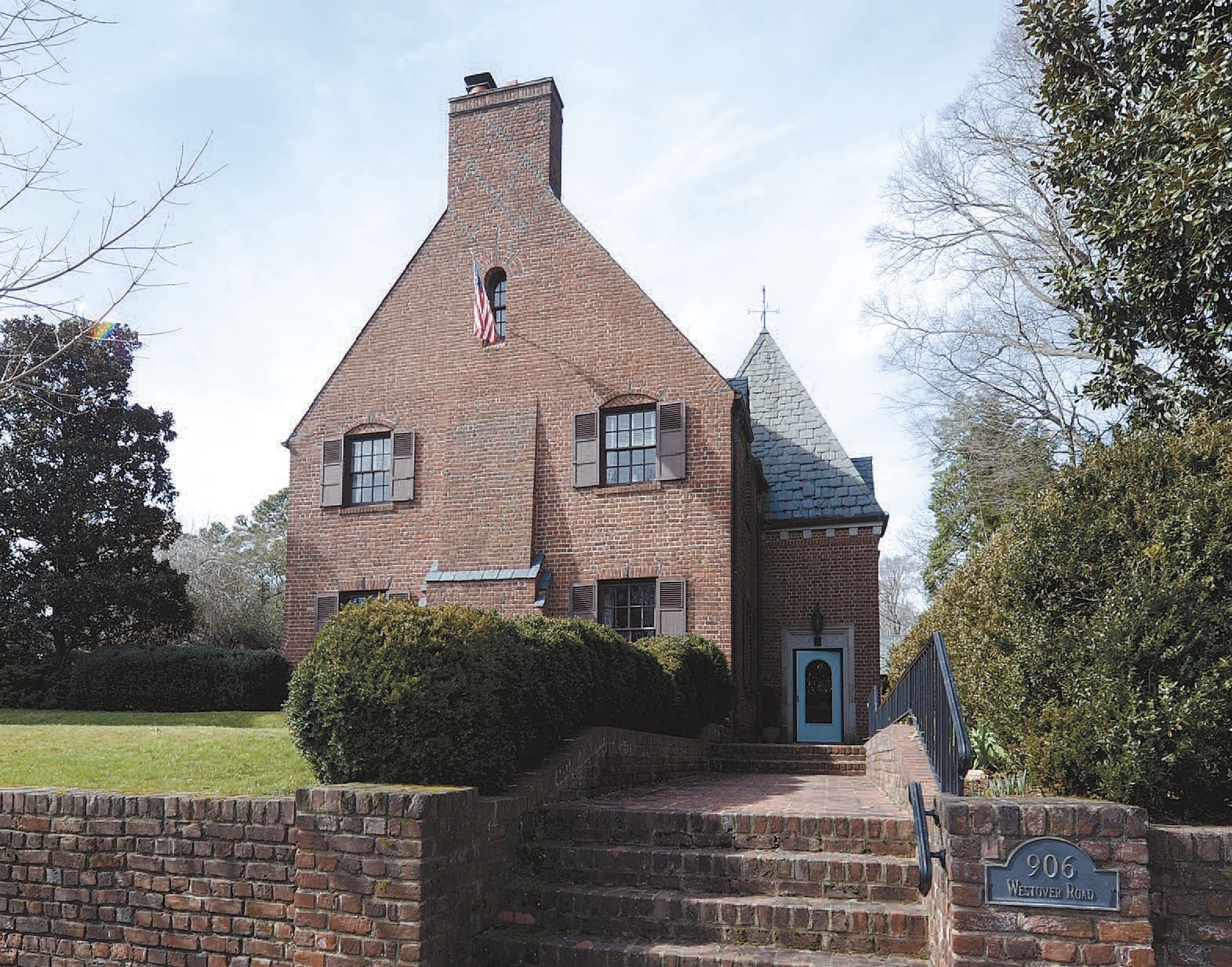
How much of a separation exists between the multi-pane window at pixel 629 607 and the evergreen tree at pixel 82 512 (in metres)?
11.5

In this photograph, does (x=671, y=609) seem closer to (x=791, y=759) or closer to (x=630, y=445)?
(x=630, y=445)

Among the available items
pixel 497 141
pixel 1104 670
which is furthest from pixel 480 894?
pixel 497 141

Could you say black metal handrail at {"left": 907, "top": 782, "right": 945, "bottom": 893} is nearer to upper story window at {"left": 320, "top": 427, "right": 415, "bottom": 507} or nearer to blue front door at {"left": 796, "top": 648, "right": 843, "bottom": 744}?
blue front door at {"left": 796, "top": 648, "right": 843, "bottom": 744}

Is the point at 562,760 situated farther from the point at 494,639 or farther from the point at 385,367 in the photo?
the point at 385,367

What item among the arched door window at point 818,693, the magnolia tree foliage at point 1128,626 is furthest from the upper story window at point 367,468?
the magnolia tree foliage at point 1128,626

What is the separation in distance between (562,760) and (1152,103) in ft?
26.1

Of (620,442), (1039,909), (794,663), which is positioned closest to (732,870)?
(1039,909)

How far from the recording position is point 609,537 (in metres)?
15.0

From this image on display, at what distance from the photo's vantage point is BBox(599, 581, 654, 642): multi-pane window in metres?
14.8

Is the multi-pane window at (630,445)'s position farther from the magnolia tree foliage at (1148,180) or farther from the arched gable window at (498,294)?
the magnolia tree foliage at (1148,180)

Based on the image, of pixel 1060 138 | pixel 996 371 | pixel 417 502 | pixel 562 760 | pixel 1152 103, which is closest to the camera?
pixel 562 760

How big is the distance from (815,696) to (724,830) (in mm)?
11628

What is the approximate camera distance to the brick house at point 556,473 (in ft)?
48.6

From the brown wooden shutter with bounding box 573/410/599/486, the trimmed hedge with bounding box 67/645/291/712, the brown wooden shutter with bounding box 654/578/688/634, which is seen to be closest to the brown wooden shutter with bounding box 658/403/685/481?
the brown wooden shutter with bounding box 573/410/599/486
